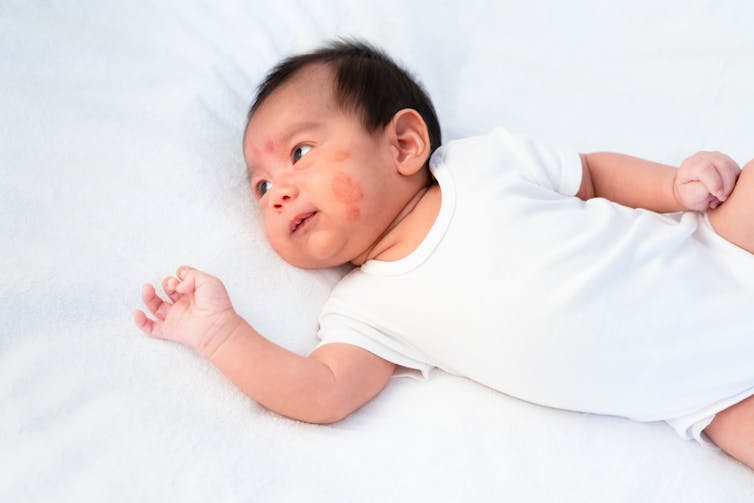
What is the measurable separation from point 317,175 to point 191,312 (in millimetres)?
281

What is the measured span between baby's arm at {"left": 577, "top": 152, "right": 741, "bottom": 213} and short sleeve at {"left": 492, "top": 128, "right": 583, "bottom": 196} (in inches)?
1.6

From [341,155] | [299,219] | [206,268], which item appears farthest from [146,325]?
[341,155]

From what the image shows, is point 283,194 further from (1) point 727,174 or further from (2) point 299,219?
(1) point 727,174

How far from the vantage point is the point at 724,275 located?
1.16 metres

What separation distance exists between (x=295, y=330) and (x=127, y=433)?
0.32 m

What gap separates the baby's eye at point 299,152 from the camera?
3.94ft

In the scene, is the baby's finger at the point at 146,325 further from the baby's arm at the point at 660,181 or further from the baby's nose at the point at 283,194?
the baby's arm at the point at 660,181

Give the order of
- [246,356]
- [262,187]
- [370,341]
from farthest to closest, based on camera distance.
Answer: [262,187]
[370,341]
[246,356]

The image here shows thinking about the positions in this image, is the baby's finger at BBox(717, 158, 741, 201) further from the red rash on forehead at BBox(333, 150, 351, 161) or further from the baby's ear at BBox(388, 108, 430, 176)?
the red rash on forehead at BBox(333, 150, 351, 161)

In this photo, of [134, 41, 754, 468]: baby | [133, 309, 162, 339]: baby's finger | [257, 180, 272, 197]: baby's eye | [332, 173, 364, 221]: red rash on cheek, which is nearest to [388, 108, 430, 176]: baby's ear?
[134, 41, 754, 468]: baby

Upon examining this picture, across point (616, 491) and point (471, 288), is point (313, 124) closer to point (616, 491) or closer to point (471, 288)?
point (471, 288)

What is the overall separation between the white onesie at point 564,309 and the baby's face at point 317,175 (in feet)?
0.25

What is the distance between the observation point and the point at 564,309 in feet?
3.54

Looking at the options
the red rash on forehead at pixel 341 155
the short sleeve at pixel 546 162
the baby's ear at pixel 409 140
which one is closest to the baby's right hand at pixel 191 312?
the red rash on forehead at pixel 341 155
